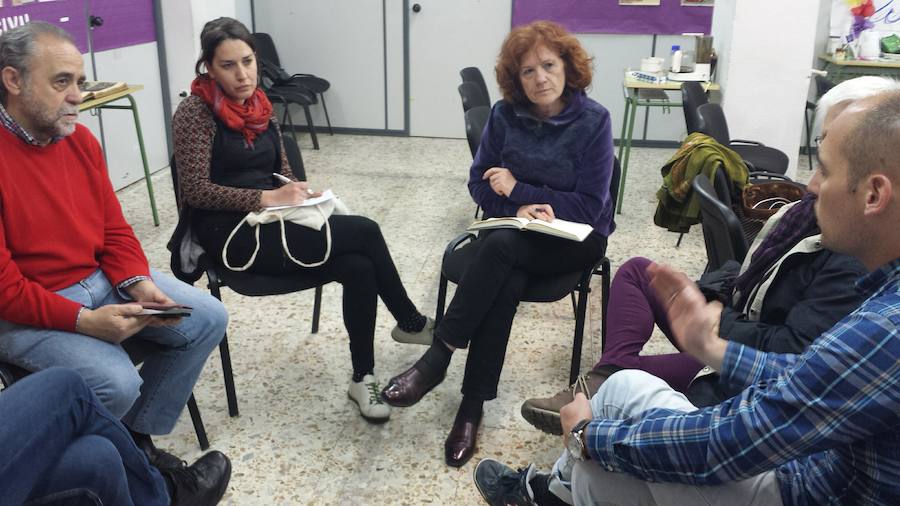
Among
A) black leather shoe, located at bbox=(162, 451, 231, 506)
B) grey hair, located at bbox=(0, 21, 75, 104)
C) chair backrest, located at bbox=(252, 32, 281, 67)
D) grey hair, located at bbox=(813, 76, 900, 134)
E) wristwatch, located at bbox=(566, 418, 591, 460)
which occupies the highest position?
grey hair, located at bbox=(0, 21, 75, 104)

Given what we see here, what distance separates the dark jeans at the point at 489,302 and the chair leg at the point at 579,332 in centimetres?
18

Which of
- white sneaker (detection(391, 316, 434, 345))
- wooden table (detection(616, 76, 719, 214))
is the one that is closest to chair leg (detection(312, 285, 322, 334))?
white sneaker (detection(391, 316, 434, 345))

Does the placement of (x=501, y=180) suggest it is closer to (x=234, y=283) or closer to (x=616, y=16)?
(x=234, y=283)

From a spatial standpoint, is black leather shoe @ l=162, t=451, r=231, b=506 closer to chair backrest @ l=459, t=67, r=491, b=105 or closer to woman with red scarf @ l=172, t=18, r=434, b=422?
woman with red scarf @ l=172, t=18, r=434, b=422

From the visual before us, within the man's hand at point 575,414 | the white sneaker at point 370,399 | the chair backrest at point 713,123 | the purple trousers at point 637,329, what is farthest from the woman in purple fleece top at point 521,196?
the chair backrest at point 713,123

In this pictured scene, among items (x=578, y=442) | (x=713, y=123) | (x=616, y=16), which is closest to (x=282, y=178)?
(x=578, y=442)

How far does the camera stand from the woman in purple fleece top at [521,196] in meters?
2.12

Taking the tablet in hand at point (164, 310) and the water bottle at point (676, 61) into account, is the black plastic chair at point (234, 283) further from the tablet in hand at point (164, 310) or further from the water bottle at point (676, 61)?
the water bottle at point (676, 61)

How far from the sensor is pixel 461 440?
82.5 inches

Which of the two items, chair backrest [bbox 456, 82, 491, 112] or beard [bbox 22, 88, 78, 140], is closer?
beard [bbox 22, 88, 78, 140]

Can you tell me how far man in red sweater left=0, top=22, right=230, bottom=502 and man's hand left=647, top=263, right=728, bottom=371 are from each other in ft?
3.86

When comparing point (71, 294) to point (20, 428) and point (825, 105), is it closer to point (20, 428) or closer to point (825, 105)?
point (20, 428)

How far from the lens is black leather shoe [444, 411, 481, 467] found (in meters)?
2.07

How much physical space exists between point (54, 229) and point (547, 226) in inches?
48.9
